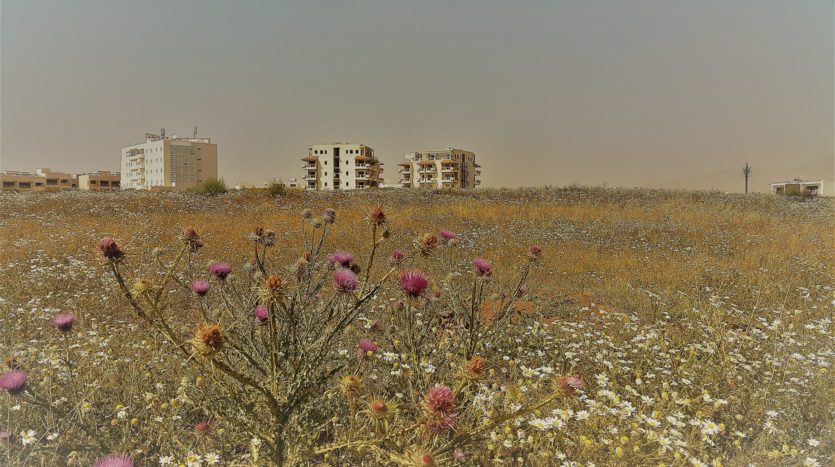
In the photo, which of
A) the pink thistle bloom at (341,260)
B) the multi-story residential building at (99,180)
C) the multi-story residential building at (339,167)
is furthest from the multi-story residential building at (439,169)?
the pink thistle bloom at (341,260)

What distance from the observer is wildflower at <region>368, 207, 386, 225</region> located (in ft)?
6.01

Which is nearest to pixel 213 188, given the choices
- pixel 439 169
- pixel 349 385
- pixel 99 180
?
pixel 349 385

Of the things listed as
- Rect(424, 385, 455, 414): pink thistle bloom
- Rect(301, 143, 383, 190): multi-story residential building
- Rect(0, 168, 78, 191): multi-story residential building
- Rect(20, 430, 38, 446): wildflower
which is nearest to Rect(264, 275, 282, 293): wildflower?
Rect(424, 385, 455, 414): pink thistle bloom

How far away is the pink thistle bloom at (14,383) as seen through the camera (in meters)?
1.58

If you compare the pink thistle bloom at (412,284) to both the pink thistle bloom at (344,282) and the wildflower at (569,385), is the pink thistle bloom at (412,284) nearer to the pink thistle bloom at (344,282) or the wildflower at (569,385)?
the pink thistle bloom at (344,282)

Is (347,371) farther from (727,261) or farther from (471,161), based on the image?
(471,161)

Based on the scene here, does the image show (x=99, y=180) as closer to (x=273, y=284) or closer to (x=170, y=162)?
(x=170, y=162)

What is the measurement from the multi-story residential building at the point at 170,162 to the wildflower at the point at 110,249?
221ft

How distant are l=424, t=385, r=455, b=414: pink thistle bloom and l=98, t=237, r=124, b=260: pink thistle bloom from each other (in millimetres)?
1163

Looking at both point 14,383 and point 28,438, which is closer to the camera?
point 14,383

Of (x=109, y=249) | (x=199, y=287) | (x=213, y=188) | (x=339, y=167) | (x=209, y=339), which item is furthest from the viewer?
(x=339, y=167)

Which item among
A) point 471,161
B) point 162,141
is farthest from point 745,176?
point 162,141

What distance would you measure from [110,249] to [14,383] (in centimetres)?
73

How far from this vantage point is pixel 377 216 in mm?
1869
